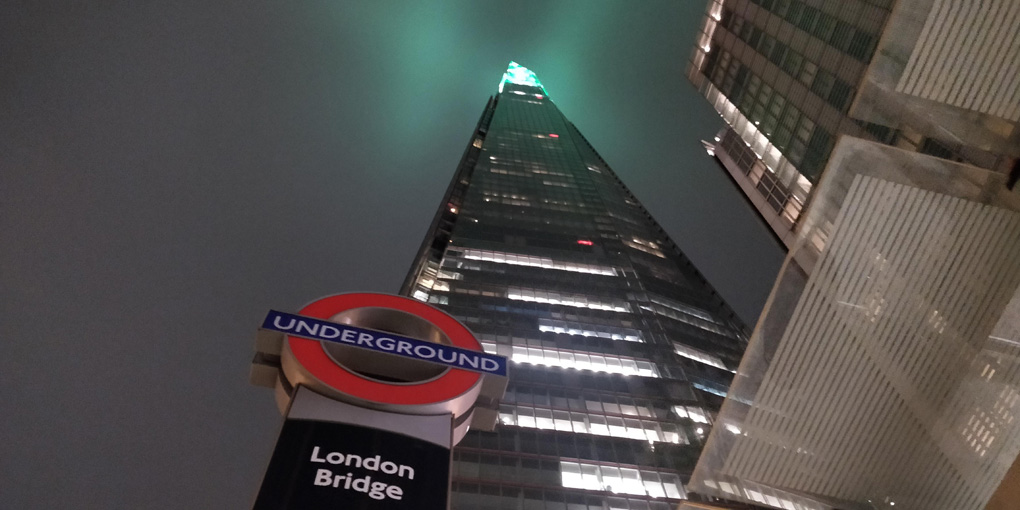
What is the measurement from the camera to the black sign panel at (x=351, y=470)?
17.4ft

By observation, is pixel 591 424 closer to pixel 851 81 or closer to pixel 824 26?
pixel 851 81

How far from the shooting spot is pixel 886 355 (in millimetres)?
8336

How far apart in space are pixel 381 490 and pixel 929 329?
22.9 ft

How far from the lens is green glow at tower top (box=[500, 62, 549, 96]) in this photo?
129387mm

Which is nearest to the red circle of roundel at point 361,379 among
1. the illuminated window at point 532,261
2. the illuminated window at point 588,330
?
the illuminated window at point 588,330

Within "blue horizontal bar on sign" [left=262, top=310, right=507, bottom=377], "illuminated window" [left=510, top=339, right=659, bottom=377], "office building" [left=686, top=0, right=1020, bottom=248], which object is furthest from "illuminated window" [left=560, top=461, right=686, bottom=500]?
"blue horizontal bar on sign" [left=262, top=310, right=507, bottom=377]

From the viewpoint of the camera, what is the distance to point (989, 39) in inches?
294

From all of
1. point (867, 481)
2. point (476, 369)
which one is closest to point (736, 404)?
point (867, 481)

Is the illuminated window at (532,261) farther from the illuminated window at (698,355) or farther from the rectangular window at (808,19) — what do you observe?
the rectangular window at (808,19)

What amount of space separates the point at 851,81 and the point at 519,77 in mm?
117137

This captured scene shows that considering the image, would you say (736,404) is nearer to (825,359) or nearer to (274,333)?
(825,359)

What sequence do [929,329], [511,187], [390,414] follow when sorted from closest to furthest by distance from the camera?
[390,414], [929,329], [511,187]

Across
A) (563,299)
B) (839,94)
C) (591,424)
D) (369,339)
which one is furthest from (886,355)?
(563,299)

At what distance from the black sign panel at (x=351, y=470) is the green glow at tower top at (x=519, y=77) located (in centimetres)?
12658
